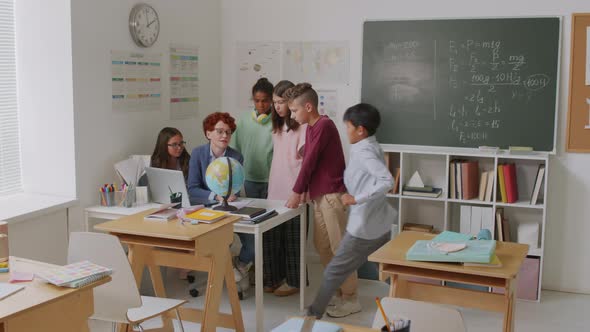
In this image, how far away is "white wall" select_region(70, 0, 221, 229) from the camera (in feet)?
14.8

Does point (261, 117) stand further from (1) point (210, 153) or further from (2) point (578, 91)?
(2) point (578, 91)

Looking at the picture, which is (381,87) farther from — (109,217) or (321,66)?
(109,217)

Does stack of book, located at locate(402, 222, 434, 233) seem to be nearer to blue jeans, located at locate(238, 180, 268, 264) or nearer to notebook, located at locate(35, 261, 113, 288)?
blue jeans, located at locate(238, 180, 268, 264)

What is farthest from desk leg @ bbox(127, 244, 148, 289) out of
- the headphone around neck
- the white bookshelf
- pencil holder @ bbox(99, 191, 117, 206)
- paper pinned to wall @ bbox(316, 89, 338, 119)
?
paper pinned to wall @ bbox(316, 89, 338, 119)

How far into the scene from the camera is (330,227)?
15.4 feet

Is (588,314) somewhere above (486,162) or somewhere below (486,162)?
below

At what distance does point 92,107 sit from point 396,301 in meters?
2.72

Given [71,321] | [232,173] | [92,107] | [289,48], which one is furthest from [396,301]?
[289,48]

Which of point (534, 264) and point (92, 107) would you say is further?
point (534, 264)

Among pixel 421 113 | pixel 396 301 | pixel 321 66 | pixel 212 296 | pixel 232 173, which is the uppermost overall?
pixel 321 66

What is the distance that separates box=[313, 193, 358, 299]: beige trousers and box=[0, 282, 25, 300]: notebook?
89.9 inches

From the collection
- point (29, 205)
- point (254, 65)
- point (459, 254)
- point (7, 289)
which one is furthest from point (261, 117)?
point (7, 289)

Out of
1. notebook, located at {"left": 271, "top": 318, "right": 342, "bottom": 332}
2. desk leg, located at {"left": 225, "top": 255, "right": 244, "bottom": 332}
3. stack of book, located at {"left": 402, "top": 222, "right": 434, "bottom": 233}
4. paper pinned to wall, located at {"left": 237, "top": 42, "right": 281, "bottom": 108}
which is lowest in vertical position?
desk leg, located at {"left": 225, "top": 255, "right": 244, "bottom": 332}

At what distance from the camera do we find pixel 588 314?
484cm
